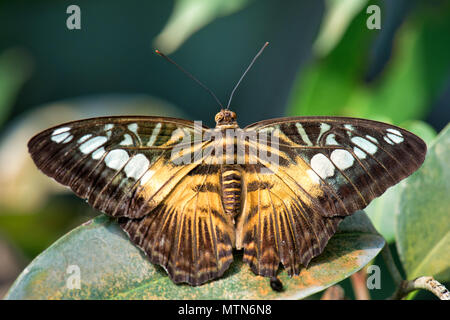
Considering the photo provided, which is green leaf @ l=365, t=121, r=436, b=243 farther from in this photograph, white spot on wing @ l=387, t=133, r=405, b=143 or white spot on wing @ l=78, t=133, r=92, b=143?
white spot on wing @ l=78, t=133, r=92, b=143

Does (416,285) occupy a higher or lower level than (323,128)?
lower

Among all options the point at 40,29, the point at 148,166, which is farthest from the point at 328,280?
the point at 40,29

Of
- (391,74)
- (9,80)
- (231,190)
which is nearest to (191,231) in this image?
(231,190)

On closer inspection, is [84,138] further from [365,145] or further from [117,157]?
[365,145]

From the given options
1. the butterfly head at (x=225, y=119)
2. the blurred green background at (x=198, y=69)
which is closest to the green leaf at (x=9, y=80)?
the blurred green background at (x=198, y=69)

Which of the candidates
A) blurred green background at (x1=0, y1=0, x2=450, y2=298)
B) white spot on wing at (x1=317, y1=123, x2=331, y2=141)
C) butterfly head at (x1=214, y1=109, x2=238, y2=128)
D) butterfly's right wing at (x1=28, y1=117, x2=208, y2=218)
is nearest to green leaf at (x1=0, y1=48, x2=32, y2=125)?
blurred green background at (x1=0, y1=0, x2=450, y2=298)
